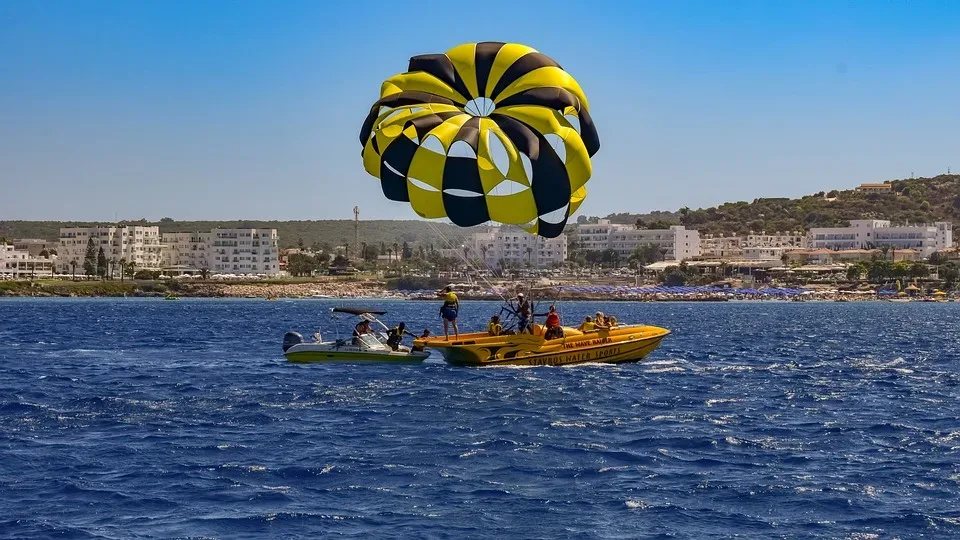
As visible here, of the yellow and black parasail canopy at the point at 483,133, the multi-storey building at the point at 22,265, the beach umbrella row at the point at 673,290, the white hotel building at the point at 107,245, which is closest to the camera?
the yellow and black parasail canopy at the point at 483,133

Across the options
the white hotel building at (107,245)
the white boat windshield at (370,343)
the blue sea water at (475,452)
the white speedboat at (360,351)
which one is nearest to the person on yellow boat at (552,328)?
the blue sea water at (475,452)

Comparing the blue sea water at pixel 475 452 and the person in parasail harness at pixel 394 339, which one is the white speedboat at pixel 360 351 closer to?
the person in parasail harness at pixel 394 339

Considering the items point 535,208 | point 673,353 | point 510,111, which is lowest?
point 673,353

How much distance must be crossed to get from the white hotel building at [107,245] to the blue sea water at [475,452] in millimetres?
166024

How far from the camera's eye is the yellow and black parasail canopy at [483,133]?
1113 inches

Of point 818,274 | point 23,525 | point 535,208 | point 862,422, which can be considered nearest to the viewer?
point 23,525

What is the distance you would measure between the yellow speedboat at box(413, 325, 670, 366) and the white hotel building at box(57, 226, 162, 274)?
168969 mm

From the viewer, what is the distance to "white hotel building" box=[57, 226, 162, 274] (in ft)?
636

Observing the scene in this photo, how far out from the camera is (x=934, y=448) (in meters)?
20.1

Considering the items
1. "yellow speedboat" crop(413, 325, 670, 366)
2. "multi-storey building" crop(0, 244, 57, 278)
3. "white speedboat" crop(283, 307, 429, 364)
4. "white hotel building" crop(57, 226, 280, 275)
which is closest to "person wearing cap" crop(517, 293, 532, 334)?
"yellow speedboat" crop(413, 325, 670, 366)

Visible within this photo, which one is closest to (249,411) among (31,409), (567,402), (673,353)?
(31,409)

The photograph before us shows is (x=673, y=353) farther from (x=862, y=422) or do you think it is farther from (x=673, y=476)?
(x=673, y=476)

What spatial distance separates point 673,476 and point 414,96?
14713 mm

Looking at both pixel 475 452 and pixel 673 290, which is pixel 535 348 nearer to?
pixel 475 452
